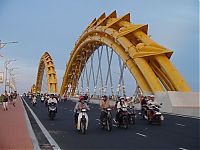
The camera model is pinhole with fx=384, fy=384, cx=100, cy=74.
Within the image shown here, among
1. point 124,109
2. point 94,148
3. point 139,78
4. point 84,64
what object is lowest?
point 94,148

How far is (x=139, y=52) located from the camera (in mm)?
47094

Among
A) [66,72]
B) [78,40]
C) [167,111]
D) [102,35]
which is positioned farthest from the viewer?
[66,72]

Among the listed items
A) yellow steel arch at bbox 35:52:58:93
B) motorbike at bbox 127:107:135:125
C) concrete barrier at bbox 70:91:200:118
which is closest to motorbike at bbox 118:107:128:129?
motorbike at bbox 127:107:135:125

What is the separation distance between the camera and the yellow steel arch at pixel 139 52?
44.9 m

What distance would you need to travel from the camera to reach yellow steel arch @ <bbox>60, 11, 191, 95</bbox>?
44906mm

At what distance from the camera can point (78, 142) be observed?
1286 centimetres

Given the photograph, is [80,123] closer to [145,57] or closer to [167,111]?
[167,111]

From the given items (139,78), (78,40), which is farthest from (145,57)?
(78,40)

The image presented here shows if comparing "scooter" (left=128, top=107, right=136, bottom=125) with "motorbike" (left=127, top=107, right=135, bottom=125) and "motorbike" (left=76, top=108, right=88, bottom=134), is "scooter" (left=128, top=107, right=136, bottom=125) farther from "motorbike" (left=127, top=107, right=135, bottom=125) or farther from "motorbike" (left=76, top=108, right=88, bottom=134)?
"motorbike" (left=76, top=108, right=88, bottom=134)

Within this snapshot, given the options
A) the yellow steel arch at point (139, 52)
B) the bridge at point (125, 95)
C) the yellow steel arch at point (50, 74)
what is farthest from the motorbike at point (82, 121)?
the yellow steel arch at point (50, 74)

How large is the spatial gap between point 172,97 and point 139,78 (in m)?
16.2

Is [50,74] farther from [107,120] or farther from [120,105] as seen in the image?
[107,120]

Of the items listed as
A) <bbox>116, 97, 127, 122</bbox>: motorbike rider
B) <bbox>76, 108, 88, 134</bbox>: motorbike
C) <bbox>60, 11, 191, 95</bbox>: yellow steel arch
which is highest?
<bbox>60, 11, 191, 95</bbox>: yellow steel arch

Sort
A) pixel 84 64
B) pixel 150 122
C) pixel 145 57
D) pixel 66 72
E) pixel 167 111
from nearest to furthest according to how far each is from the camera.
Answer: pixel 150 122 < pixel 167 111 < pixel 145 57 < pixel 84 64 < pixel 66 72
